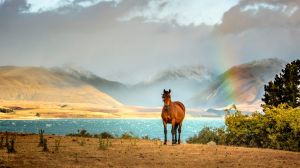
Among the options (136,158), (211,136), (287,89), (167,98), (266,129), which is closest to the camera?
(136,158)

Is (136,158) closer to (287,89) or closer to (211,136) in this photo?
(211,136)

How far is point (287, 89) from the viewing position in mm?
42562

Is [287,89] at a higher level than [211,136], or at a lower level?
higher

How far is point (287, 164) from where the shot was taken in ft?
70.7

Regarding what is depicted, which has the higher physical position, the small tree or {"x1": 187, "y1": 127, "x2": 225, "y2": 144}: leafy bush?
the small tree

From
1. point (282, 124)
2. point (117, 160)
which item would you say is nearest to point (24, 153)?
point (117, 160)

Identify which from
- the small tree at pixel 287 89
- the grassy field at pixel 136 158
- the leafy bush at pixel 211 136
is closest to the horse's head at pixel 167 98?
the grassy field at pixel 136 158

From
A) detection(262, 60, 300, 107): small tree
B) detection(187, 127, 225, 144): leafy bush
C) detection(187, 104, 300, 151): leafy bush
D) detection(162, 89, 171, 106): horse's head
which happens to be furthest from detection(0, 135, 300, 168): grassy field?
detection(262, 60, 300, 107): small tree

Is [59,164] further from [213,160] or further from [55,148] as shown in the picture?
[213,160]

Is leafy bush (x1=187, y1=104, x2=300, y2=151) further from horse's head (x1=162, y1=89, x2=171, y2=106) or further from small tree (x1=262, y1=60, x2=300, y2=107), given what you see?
horse's head (x1=162, y1=89, x2=171, y2=106)

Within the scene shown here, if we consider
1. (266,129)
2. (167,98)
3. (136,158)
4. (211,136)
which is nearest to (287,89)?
(211,136)

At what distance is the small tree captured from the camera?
4241 cm

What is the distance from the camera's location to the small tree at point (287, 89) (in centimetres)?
4241

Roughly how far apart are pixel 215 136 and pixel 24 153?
23770 millimetres
